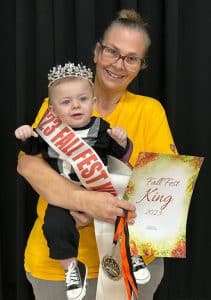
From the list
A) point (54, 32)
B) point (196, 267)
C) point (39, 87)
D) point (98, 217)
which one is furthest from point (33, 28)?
point (196, 267)

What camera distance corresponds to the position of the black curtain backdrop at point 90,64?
2000mm

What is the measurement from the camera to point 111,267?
1397 mm

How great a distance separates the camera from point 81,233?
1.50 meters

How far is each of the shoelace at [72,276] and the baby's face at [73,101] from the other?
42 cm

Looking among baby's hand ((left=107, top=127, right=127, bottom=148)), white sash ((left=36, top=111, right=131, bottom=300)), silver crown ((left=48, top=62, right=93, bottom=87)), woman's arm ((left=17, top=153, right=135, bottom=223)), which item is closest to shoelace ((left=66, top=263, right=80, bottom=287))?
white sash ((left=36, top=111, right=131, bottom=300))

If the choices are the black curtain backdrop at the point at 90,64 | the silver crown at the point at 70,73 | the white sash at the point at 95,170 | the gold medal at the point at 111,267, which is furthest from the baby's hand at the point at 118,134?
the black curtain backdrop at the point at 90,64

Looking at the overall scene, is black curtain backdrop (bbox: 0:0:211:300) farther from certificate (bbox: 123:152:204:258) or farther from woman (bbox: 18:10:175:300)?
certificate (bbox: 123:152:204:258)

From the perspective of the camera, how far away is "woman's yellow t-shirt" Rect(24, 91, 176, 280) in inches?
59.1

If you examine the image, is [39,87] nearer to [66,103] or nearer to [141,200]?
[66,103]

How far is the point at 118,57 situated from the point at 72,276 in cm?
69

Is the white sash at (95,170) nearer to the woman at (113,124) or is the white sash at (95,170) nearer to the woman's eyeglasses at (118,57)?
the woman at (113,124)

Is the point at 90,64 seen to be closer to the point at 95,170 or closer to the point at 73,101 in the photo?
→ the point at 73,101

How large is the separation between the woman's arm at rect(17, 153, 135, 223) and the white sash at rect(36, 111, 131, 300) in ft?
0.12

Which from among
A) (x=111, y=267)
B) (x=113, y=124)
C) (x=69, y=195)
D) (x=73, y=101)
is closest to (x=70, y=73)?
(x=73, y=101)
